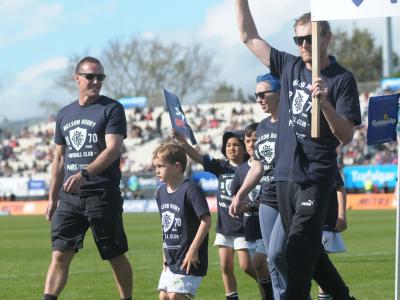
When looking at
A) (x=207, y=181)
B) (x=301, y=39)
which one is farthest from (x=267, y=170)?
(x=207, y=181)

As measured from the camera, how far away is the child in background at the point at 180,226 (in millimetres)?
8938

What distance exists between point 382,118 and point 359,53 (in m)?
94.0

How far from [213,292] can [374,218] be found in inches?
826

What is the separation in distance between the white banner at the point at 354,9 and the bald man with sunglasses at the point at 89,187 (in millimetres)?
3051

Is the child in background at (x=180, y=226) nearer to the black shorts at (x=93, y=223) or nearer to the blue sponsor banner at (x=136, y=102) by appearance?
the black shorts at (x=93, y=223)

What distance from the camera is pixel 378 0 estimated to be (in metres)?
7.55

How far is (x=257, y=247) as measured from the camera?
1115cm

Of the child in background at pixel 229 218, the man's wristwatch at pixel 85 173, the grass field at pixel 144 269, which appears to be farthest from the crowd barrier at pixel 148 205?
the man's wristwatch at pixel 85 173

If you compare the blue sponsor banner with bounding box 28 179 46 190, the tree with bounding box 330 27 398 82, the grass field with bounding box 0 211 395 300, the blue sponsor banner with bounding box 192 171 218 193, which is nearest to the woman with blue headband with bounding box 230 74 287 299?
the grass field with bounding box 0 211 395 300

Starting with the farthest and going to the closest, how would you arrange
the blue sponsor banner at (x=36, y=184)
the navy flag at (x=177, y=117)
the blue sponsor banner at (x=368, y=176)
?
the blue sponsor banner at (x=36, y=184)
the blue sponsor banner at (x=368, y=176)
the navy flag at (x=177, y=117)

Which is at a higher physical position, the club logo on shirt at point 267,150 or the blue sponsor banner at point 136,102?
the club logo on shirt at point 267,150

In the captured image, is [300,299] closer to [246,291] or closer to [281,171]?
[281,171]

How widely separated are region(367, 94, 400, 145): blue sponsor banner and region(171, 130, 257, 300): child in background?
2759mm

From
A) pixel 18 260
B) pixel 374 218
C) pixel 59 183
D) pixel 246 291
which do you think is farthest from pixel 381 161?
pixel 59 183
